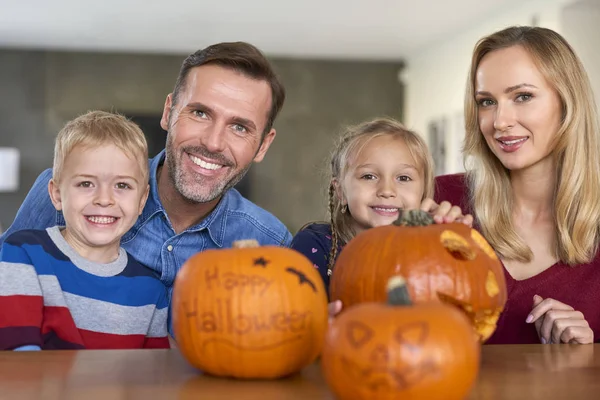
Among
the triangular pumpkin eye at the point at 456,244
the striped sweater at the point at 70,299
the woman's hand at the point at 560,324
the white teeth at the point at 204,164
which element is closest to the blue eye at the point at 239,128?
the white teeth at the point at 204,164

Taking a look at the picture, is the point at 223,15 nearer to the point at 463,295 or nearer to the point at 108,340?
the point at 108,340

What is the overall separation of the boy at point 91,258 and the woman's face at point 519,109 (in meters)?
0.82

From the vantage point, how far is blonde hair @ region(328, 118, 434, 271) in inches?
69.5

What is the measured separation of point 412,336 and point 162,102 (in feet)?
26.6

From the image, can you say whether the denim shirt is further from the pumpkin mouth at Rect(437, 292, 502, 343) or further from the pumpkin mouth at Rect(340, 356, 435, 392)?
the pumpkin mouth at Rect(340, 356, 435, 392)

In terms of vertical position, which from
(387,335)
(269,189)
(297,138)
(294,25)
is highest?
(294,25)

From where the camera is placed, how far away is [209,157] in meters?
1.82

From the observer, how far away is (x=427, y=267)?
2.92 ft

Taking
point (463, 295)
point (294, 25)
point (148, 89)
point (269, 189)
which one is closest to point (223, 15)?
point (294, 25)

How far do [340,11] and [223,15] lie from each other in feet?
3.68

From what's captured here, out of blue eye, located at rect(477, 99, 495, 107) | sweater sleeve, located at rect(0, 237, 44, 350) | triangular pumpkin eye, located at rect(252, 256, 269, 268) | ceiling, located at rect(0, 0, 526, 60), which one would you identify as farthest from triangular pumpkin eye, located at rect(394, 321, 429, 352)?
ceiling, located at rect(0, 0, 526, 60)

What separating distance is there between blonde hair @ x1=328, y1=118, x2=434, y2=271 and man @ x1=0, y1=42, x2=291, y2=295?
8.5 inches

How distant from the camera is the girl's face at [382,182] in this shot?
5.55ft

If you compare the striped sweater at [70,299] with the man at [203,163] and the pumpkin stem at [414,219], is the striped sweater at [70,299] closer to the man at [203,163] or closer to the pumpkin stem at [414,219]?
the man at [203,163]
